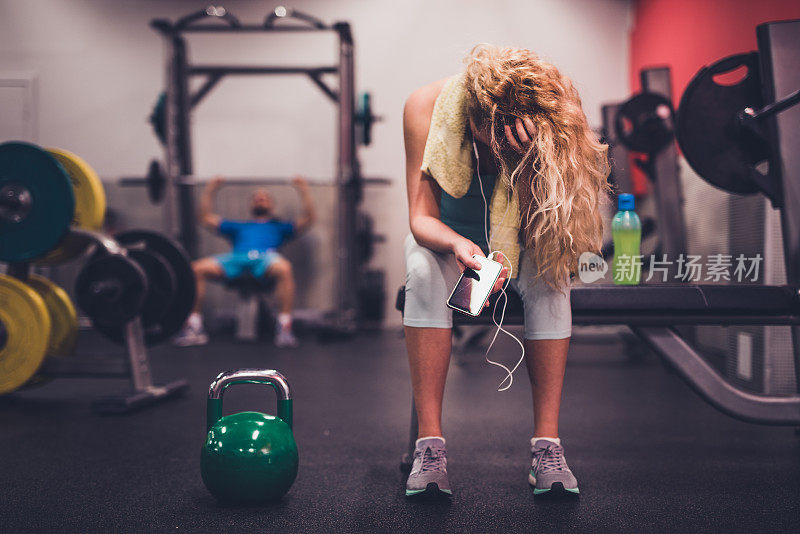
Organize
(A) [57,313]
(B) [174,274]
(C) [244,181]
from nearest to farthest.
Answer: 1. (A) [57,313]
2. (B) [174,274]
3. (C) [244,181]

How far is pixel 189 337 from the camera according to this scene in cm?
355

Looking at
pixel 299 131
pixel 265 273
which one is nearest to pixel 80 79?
pixel 299 131

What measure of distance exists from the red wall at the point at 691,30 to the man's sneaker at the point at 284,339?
2695mm

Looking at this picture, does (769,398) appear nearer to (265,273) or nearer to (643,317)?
(643,317)

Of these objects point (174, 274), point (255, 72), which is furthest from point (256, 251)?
point (174, 274)

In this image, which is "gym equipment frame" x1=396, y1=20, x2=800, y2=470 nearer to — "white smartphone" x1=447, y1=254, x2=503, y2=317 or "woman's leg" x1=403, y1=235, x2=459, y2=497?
"woman's leg" x1=403, y1=235, x2=459, y2=497

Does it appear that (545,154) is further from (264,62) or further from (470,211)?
(264,62)

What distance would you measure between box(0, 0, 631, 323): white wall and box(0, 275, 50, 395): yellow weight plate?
2882 mm

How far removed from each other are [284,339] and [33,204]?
6.13ft

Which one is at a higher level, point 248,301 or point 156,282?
point 156,282

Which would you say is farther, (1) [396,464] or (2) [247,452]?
(1) [396,464]

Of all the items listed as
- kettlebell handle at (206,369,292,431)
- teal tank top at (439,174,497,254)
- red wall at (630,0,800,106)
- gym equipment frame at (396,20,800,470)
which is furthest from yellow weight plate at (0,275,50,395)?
red wall at (630,0,800,106)

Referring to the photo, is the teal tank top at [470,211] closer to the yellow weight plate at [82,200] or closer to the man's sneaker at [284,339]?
the yellow weight plate at [82,200]

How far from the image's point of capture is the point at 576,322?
1.32 metres
